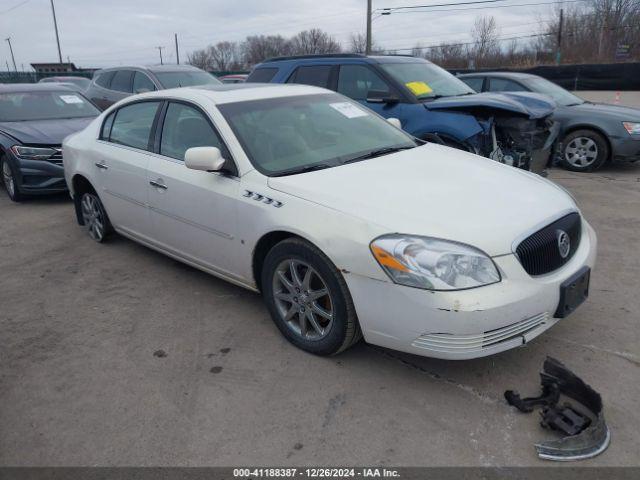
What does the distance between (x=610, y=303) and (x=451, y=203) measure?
174cm

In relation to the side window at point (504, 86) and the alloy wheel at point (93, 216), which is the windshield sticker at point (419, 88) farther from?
the alloy wheel at point (93, 216)

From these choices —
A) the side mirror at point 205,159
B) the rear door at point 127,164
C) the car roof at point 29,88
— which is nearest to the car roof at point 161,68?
the car roof at point 29,88

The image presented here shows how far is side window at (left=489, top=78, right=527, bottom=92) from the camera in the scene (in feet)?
29.7

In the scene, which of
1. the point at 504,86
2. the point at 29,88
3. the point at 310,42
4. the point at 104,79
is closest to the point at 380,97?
the point at 504,86

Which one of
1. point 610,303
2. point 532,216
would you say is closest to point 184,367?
point 532,216

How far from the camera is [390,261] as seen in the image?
2.71 meters

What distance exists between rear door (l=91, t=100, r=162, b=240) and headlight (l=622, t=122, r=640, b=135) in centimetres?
702

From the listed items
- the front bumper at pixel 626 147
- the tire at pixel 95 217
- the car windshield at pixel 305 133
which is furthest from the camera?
the front bumper at pixel 626 147

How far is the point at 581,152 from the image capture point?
334 inches

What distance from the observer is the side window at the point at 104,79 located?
10.9 m

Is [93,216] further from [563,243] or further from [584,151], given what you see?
[584,151]

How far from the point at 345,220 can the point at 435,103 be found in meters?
3.93

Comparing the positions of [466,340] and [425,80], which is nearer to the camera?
[466,340]

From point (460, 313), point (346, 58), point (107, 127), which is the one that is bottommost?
point (460, 313)
